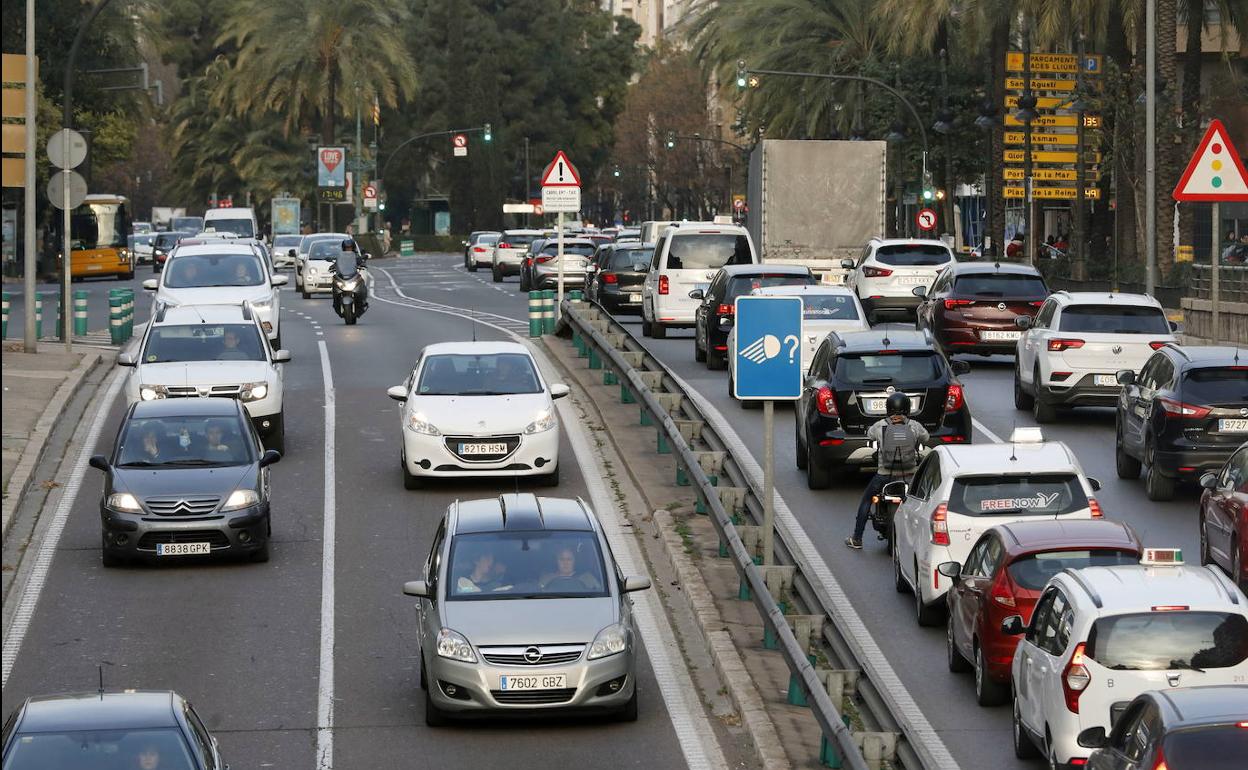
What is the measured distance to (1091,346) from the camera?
2591 cm

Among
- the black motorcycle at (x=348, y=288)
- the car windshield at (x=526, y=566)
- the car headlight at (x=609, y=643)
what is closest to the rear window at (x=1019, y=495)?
the car windshield at (x=526, y=566)

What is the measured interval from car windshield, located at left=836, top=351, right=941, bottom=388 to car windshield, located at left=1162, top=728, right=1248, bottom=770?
506 inches

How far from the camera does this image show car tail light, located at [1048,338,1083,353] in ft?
84.9

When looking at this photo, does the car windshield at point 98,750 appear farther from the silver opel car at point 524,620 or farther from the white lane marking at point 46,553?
the white lane marking at point 46,553

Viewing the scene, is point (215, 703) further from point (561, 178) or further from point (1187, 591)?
point (561, 178)

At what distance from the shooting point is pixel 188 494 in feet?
60.6

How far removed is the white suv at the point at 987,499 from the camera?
622 inches

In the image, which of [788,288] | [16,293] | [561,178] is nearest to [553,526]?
[788,288]

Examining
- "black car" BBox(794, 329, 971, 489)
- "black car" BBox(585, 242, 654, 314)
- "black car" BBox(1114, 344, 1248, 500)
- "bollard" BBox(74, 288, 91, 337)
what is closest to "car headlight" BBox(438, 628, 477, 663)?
"black car" BBox(794, 329, 971, 489)

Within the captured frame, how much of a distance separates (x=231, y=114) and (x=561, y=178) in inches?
3164

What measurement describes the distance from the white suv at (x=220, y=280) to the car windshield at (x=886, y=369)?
523 inches

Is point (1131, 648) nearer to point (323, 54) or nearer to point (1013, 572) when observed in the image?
point (1013, 572)

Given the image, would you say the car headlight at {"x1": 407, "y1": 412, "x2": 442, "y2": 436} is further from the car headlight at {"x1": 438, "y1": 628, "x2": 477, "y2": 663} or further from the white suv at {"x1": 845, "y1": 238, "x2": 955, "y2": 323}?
the white suv at {"x1": 845, "y1": 238, "x2": 955, "y2": 323}

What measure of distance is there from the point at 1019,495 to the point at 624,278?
86.4 ft
